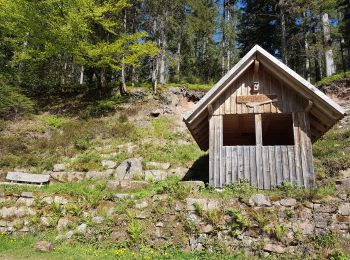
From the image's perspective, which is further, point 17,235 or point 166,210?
point 17,235

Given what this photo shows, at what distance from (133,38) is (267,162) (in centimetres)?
1813

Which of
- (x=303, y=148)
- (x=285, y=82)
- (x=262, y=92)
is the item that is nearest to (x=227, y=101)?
(x=262, y=92)

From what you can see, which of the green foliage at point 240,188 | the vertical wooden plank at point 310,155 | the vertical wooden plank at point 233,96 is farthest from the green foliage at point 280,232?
A: the vertical wooden plank at point 233,96

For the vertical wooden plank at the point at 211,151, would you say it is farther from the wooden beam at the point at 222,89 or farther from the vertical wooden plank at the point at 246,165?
the vertical wooden plank at the point at 246,165

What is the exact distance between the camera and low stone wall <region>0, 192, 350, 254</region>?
31.9ft

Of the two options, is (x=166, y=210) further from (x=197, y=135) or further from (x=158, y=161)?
(x=158, y=161)

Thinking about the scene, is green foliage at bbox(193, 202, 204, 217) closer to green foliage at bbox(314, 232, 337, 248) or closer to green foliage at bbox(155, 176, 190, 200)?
green foliage at bbox(155, 176, 190, 200)

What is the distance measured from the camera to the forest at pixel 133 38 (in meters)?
26.1

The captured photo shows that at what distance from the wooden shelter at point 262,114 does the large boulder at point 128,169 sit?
6.74 metres

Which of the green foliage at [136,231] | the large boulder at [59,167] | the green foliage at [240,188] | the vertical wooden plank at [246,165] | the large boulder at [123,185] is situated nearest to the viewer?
the green foliage at [136,231]

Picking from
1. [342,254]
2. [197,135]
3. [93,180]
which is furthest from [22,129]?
[342,254]

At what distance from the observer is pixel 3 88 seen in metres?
24.4

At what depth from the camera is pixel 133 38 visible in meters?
26.7

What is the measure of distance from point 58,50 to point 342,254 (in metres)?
24.0
